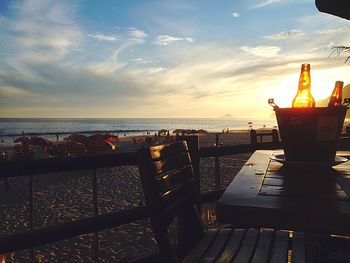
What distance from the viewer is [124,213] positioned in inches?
75.2

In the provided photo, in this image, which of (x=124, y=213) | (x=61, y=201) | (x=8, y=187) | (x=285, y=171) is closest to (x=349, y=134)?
(x=285, y=171)

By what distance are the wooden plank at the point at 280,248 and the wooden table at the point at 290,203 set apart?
0.43 m

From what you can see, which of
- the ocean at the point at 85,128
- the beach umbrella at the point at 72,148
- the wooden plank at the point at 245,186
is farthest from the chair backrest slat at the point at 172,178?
the ocean at the point at 85,128

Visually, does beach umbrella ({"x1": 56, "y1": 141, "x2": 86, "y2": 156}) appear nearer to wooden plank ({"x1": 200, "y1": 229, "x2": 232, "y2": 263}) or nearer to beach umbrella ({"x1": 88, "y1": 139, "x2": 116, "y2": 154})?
beach umbrella ({"x1": 88, "y1": 139, "x2": 116, "y2": 154})

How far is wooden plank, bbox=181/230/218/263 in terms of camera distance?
1593mm

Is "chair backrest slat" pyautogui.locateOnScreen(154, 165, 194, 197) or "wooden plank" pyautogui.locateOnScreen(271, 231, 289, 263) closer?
"chair backrest slat" pyautogui.locateOnScreen(154, 165, 194, 197)

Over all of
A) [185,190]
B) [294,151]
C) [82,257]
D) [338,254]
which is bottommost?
[82,257]

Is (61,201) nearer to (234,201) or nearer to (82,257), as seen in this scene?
(82,257)

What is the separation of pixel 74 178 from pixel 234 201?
A: 47.3 ft

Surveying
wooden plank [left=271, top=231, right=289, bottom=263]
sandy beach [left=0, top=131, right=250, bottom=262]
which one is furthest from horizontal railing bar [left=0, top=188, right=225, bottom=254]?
sandy beach [left=0, top=131, right=250, bottom=262]

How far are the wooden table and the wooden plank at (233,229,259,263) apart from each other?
43 centimetres

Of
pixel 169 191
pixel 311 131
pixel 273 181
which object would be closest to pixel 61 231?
pixel 169 191

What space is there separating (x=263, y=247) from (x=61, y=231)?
1131mm

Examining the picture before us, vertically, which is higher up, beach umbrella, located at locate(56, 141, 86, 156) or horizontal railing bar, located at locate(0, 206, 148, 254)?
horizontal railing bar, located at locate(0, 206, 148, 254)
